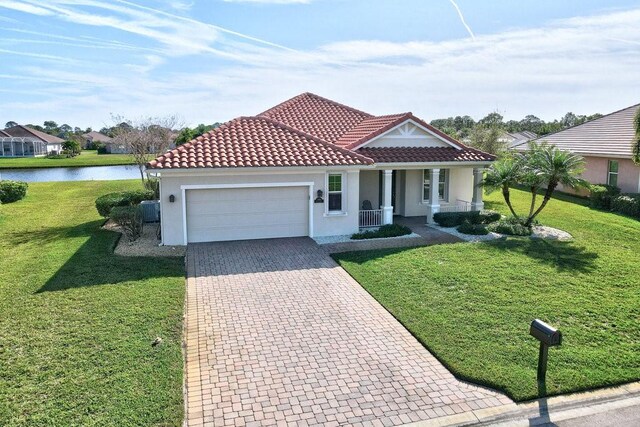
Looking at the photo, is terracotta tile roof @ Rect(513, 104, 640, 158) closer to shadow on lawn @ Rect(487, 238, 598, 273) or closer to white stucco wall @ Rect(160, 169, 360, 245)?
shadow on lawn @ Rect(487, 238, 598, 273)

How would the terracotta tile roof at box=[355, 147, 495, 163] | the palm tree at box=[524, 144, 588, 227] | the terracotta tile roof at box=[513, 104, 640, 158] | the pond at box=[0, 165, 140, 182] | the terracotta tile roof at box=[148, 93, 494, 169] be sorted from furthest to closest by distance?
the pond at box=[0, 165, 140, 182], the terracotta tile roof at box=[513, 104, 640, 158], the terracotta tile roof at box=[355, 147, 495, 163], the palm tree at box=[524, 144, 588, 227], the terracotta tile roof at box=[148, 93, 494, 169]

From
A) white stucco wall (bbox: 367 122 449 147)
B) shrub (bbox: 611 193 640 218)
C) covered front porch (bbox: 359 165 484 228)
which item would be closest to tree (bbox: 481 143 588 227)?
covered front porch (bbox: 359 165 484 228)

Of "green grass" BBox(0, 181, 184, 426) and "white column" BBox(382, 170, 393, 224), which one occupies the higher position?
"white column" BBox(382, 170, 393, 224)

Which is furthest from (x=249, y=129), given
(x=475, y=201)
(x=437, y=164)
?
(x=475, y=201)

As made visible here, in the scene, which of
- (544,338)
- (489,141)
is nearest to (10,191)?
(544,338)

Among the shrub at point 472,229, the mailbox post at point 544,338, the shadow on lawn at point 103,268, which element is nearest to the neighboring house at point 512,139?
the shrub at point 472,229
